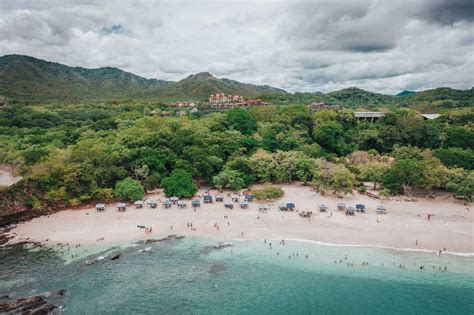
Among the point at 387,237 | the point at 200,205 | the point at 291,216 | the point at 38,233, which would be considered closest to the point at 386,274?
the point at 387,237

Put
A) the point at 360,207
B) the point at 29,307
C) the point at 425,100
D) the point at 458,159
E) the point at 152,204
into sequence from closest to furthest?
the point at 29,307 < the point at 360,207 < the point at 152,204 < the point at 458,159 < the point at 425,100

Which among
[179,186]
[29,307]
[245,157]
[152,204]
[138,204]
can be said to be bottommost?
[29,307]

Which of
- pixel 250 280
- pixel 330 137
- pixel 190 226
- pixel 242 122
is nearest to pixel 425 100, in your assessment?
pixel 330 137

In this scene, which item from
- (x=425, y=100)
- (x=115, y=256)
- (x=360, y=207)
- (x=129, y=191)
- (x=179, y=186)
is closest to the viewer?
(x=115, y=256)

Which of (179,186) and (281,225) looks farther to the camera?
(179,186)

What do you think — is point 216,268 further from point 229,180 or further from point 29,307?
point 229,180

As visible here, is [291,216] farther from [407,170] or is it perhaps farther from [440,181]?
[440,181]

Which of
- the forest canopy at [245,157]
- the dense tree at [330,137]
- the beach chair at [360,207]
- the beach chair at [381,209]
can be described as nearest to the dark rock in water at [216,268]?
the forest canopy at [245,157]

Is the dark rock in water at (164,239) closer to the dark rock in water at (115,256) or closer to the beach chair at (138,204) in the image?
the dark rock in water at (115,256)
